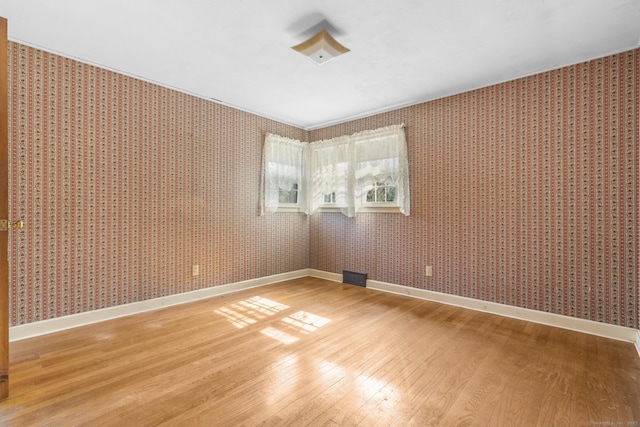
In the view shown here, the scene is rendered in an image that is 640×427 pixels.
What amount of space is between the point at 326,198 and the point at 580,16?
3318mm

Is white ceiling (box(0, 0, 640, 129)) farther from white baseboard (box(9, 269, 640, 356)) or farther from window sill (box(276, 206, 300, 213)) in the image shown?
white baseboard (box(9, 269, 640, 356))

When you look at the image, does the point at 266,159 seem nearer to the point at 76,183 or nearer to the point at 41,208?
the point at 76,183

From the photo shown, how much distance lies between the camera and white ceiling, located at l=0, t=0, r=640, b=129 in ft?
6.70

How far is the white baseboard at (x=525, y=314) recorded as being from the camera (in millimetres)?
2504

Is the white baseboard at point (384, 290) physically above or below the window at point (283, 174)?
below

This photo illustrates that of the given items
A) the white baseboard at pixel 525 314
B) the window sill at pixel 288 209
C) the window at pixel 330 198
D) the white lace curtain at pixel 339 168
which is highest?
the white lace curtain at pixel 339 168

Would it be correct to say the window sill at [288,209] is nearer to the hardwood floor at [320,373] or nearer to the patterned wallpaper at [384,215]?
the patterned wallpaper at [384,215]

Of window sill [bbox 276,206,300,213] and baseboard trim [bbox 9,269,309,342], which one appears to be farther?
window sill [bbox 276,206,300,213]

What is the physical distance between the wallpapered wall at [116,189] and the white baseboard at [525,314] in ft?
6.57

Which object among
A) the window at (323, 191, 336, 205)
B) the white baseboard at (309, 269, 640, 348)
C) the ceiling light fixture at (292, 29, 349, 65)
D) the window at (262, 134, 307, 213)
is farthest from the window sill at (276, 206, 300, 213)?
the ceiling light fixture at (292, 29, 349, 65)

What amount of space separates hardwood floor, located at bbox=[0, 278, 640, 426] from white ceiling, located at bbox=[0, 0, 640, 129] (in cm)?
239

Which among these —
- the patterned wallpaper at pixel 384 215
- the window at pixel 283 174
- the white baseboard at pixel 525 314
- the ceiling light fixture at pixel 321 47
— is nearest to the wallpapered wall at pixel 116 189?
the patterned wallpaper at pixel 384 215

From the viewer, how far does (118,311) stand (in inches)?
116

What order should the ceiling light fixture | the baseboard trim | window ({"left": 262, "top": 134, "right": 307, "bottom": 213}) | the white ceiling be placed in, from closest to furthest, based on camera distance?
1. the white ceiling
2. the ceiling light fixture
3. the baseboard trim
4. window ({"left": 262, "top": 134, "right": 307, "bottom": 213})
